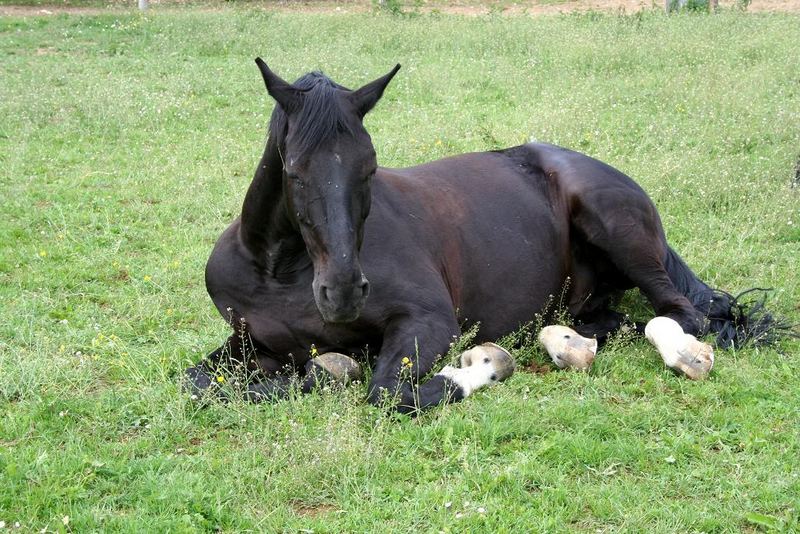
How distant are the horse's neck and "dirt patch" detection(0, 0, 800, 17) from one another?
61.4 ft

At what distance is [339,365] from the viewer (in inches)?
190

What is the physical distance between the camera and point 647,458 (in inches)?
167

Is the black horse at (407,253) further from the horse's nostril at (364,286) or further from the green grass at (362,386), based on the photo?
the green grass at (362,386)

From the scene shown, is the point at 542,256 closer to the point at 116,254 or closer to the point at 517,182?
the point at 517,182

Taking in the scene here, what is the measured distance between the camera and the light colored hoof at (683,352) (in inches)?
201

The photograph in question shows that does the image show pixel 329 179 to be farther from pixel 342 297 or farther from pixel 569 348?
pixel 569 348

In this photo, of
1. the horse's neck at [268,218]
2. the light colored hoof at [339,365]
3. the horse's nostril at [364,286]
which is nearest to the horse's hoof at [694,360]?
the light colored hoof at [339,365]

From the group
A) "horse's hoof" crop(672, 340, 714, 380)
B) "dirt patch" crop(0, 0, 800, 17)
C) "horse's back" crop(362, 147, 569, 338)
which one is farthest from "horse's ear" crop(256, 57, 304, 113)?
"dirt patch" crop(0, 0, 800, 17)

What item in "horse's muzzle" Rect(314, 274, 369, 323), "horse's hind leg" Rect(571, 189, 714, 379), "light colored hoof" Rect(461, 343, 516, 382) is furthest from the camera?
"horse's hind leg" Rect(571, 189, 714, 379)

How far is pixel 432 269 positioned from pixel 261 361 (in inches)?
44.7

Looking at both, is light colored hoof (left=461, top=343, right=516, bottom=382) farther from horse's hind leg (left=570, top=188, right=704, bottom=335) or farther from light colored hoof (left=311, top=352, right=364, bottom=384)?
horse's hind leg (left=570, top=188, right=704, bottom=335)

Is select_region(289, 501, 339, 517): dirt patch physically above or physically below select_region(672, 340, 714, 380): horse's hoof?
below

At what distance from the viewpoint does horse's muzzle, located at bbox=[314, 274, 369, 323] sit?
417cm

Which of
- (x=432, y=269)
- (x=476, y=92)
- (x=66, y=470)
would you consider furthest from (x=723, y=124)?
(x=66, y=470)
